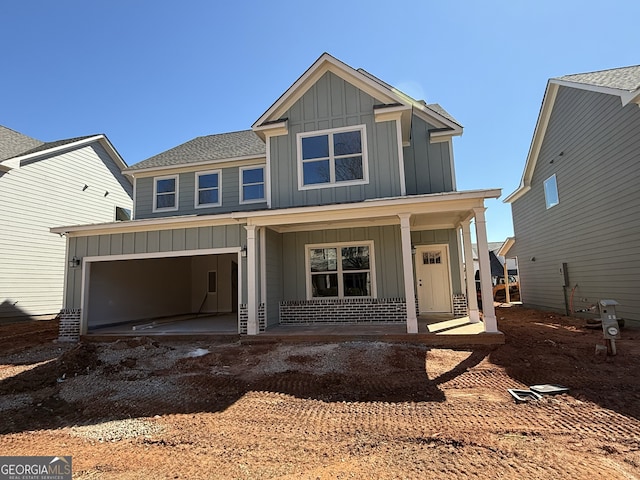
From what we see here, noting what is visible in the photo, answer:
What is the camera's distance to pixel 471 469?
276 cm

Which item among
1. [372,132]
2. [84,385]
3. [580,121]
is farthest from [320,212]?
[580,121]

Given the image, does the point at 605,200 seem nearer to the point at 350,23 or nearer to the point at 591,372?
the point at 591,372

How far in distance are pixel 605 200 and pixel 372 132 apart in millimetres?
7000

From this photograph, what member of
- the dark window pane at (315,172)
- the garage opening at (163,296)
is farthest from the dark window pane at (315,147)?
the garage opening at (163,296)

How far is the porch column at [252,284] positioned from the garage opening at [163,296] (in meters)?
1.10

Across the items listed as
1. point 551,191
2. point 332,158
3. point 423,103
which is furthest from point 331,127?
point 551,191

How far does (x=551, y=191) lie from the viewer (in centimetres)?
1342

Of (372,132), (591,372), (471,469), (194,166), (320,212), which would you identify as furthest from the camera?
(194,166)

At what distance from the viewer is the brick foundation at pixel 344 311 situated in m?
10.1

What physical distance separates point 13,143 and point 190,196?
28.7 ft

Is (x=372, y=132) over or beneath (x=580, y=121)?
beneath

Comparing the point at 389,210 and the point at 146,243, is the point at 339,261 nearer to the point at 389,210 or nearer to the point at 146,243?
the point at 389,210

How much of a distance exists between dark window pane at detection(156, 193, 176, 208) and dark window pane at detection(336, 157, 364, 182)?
6.43 meters

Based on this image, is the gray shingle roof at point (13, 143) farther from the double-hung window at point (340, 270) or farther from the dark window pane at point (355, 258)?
the dark window pane at point (355, 258)
